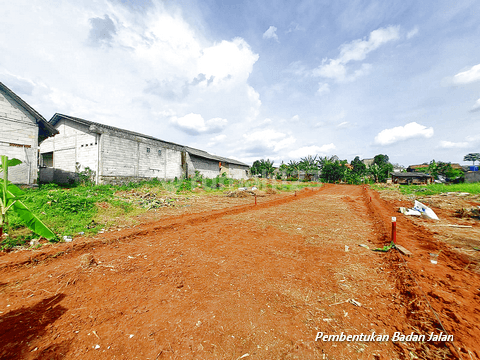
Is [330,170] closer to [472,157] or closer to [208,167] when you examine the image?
[208,167]

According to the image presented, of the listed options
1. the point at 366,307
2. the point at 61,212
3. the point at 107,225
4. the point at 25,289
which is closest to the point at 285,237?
the point at 366,307

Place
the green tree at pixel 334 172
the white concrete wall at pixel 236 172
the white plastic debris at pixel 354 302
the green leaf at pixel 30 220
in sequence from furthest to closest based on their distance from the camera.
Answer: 1. the green tree at pixel 334 172
2. the white concrete wall at pixel 236 172
3. the white plastic debris at pixel 354 302
4. the green leaf at pixel 30 220

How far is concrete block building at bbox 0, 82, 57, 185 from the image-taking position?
10.5 m

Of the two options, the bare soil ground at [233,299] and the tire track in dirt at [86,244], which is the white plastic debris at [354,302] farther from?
the tire track in dirt at [86,244]

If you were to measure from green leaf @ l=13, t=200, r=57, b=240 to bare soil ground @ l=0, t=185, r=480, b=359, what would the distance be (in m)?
1.37

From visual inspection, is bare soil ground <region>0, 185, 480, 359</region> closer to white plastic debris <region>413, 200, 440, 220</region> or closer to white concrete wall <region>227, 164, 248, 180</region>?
white plastic debris <region>413, 200, 440, 220</region>

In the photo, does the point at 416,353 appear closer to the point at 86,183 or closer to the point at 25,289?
the point at 25,289

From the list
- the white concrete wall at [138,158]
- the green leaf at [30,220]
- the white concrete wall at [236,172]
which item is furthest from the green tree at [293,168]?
the green leaf at [30,220]

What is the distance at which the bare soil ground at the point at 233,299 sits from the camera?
2.21 metres

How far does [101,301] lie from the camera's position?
297cm

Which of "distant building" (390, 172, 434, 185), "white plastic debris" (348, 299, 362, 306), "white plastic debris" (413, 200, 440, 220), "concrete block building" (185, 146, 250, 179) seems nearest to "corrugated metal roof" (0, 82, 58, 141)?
"concrete block building" (185, 146, 250, 179)

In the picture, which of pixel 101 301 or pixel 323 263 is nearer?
pixel 101 301

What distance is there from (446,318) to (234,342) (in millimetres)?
2958

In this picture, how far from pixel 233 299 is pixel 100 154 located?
1619 centimetres
